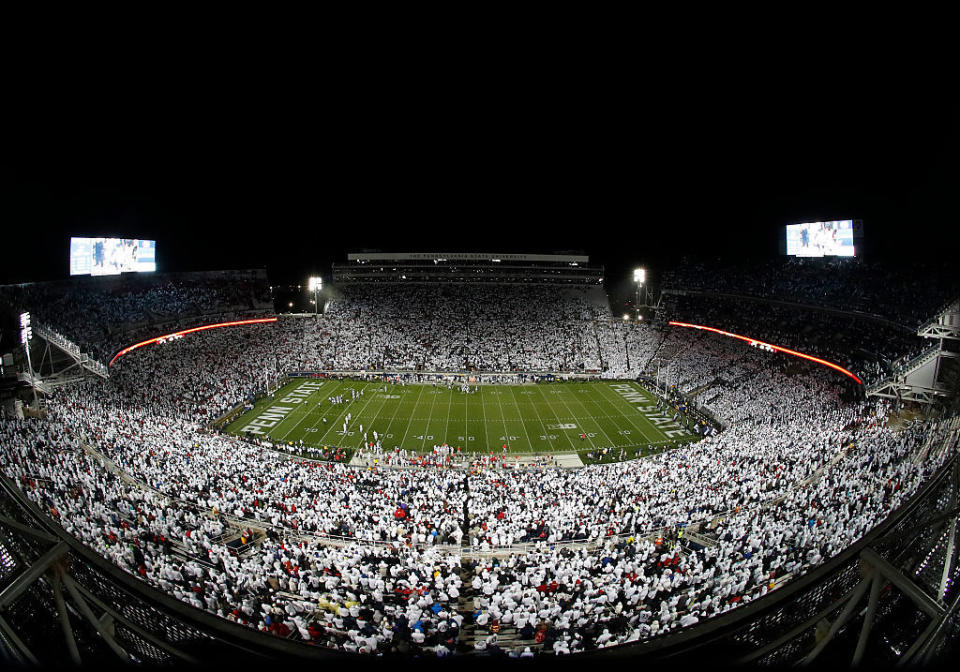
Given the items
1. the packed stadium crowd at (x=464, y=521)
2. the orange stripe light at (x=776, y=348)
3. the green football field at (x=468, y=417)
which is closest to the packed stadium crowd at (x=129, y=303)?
the packed stadium crowd at (x=464, y=521)

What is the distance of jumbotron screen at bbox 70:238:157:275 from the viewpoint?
112ft

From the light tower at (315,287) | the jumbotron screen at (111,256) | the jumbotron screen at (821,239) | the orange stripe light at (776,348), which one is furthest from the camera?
the light tower at (315,287)

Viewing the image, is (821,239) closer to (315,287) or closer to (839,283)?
(839,283)

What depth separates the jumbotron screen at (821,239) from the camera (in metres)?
35.8

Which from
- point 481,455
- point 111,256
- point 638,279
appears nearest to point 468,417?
point 481,455

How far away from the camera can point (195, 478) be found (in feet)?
55.7

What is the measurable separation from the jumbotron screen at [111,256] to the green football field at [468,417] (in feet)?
55.1

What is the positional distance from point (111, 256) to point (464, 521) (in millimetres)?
39322

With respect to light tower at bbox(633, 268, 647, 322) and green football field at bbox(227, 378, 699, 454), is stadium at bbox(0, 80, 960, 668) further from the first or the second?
light tower at bbox(633, 268, 647, 322)

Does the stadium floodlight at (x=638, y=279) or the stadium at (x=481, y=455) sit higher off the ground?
the stadium floodlight at (x=638, y=279)

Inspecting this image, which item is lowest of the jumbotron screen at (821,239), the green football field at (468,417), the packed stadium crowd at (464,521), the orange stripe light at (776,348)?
the green football field at (468,417)

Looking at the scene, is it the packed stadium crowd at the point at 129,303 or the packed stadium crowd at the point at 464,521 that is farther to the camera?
the packed stadium crowd at the point at 129,303

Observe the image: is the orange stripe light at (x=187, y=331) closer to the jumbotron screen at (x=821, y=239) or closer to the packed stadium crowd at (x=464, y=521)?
the packed stadium crowd at (x=464, y=521)

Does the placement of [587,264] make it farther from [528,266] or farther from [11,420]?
[11,420]
